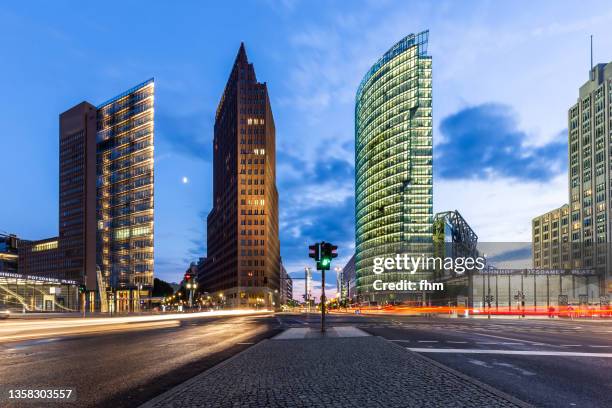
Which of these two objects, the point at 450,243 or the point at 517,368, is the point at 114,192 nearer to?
the point at 450,243

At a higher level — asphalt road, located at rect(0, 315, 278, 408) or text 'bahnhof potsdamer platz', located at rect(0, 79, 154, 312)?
text 'bahnhof potsdamer platz', located at rect(0, 79, 154, 312)

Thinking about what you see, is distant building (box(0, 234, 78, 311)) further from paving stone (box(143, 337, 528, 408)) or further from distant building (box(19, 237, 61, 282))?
distant building (box(19, 237, 61, 282))

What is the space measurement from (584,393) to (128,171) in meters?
135

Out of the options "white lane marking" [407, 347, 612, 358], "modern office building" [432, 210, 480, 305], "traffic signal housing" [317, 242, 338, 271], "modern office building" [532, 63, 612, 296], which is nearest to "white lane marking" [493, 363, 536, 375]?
"white lane marking" [407, 347, 612, 358]

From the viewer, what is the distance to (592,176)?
145m

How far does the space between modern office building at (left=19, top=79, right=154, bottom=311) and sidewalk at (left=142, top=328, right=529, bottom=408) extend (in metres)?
118

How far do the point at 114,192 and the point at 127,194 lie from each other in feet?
17.8

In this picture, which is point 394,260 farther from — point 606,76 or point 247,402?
point 247,402

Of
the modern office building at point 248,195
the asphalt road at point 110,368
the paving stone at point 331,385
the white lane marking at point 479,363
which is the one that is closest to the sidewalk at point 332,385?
the paving stone at point 331,385

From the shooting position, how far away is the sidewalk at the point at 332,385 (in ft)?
24.2

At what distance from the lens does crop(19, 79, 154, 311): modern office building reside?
426ft

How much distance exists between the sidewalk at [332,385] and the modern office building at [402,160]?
484 ft

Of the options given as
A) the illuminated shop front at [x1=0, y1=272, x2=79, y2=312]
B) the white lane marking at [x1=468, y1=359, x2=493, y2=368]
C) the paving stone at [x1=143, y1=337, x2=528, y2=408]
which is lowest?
the illuminated shop front at [x1=0, y1=272, x2=79, y2=312]

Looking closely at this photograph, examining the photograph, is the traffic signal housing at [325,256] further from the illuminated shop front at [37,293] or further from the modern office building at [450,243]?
the modern office building at [450,243]
